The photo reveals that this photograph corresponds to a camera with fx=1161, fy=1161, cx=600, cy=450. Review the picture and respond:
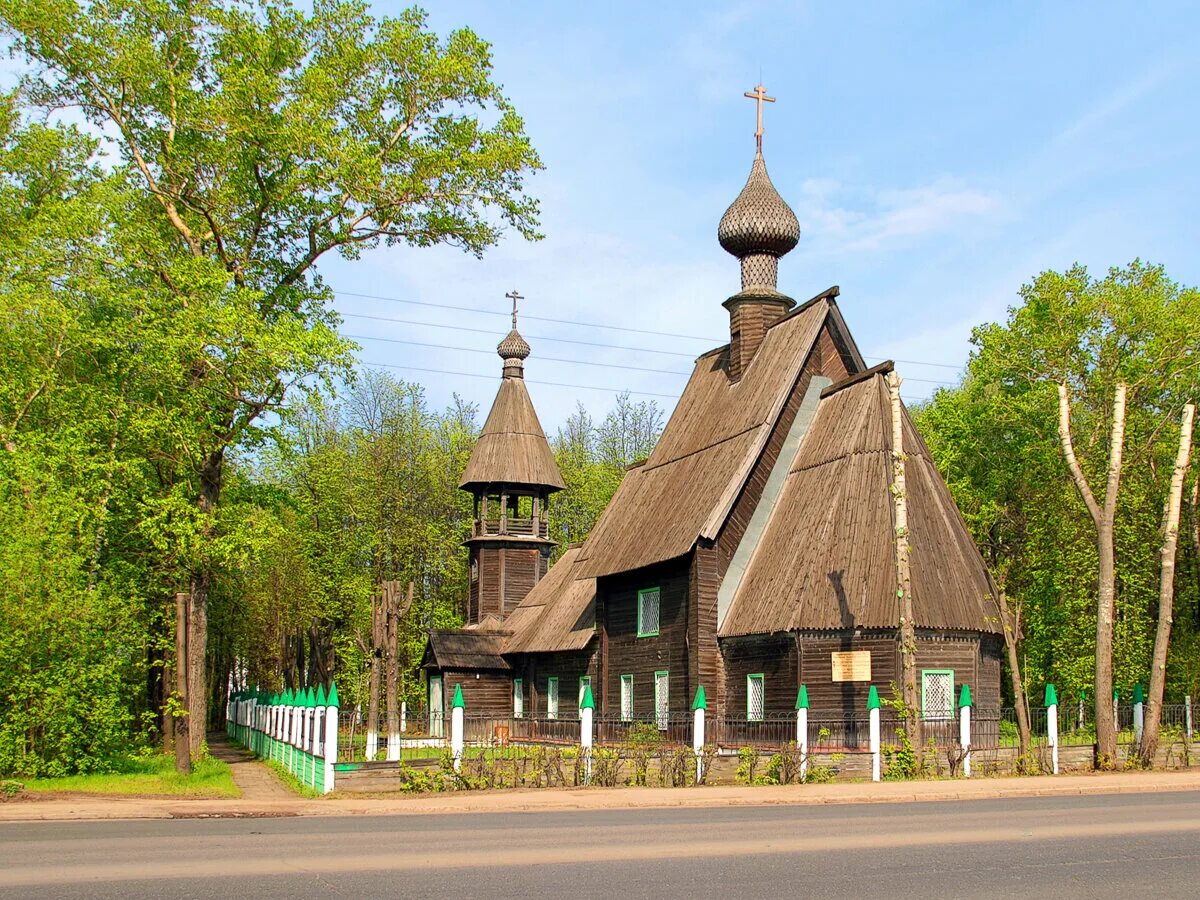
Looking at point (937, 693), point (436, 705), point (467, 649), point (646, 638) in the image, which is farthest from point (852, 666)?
point (436, 705)

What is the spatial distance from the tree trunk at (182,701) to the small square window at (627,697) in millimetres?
11439

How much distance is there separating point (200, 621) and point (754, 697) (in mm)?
12350

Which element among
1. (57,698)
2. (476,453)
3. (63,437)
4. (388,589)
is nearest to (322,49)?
(63,437)

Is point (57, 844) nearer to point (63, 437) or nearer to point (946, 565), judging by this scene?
point (63, 437)

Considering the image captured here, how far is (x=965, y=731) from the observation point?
20703 mm

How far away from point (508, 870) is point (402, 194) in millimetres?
19859

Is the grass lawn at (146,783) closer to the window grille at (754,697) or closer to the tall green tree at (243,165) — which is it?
the tall green tree at (243,165)

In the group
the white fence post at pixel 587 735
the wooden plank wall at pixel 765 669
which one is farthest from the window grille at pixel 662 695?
the white fence post at pixel 587 735

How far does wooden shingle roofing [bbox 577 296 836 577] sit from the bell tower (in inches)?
355

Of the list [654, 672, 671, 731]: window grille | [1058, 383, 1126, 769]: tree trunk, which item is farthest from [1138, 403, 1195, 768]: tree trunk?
[654, 672, 671, 731]: window grille

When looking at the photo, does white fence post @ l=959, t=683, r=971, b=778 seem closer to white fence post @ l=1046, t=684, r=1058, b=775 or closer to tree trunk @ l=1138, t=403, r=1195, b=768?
white fence post @ l=1046, t=684, r=1058, b=775

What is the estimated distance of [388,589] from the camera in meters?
23.6

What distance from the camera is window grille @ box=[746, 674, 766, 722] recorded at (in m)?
26.0

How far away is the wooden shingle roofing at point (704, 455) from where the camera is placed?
92.0ft
